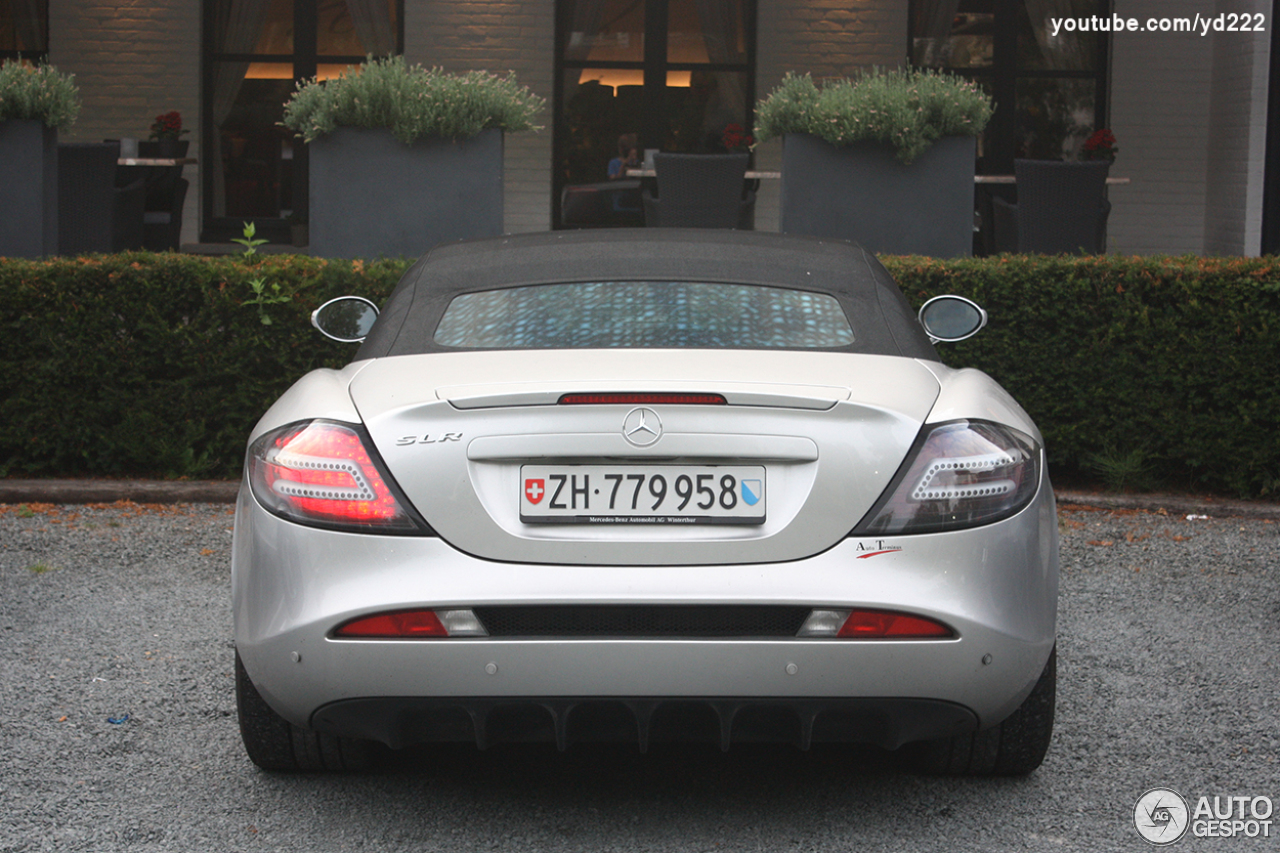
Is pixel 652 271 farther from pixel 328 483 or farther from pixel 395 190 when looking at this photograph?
pixel 395 190

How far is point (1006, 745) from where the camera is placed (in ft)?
10.4

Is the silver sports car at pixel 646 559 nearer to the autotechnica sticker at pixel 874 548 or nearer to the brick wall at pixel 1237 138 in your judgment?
the autotechnica sticker at pixel 874 548

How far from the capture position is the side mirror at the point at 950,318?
3.92m

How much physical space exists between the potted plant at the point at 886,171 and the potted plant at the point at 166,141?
6.63 m

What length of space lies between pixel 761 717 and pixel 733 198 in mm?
8018

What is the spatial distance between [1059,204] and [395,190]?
16.9ft

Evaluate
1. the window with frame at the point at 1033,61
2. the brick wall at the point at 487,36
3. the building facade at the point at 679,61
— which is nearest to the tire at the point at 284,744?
the brick wall at the point at 487,36

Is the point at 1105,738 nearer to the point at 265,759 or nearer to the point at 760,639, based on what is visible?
the point at 760,639

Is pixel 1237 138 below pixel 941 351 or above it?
above

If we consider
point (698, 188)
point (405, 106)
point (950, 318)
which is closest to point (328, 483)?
point (950, 318)

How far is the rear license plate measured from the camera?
104 inches

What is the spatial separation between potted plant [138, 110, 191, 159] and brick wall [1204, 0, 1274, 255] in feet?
33.6

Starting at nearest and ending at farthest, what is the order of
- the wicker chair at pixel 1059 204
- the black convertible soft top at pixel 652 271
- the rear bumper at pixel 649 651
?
the rear bumper at pixel 649 651 < the black convertible soft top at pixel 652 271 < the wicker chair at pixel 1059 204

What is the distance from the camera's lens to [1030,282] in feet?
21.9
